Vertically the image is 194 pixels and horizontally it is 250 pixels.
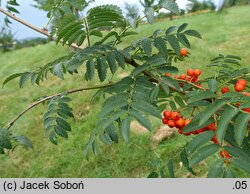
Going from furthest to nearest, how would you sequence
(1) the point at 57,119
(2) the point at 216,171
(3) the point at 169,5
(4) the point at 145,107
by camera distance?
(1) the point at 57,119 < (3) the point at 169,5 < (4) the point at 145,107 < (2) the point at 216,171

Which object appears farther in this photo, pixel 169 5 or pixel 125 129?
pixel 169 5

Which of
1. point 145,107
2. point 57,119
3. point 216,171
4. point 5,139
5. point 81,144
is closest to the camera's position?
point 216,171

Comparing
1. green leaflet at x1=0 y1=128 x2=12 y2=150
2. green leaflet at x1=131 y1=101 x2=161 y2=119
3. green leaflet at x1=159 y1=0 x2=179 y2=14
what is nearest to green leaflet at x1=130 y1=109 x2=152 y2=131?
green leaflet at x1=131 y1=101 x2=161 y2=119

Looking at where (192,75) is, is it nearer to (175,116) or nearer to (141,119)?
(175,116)

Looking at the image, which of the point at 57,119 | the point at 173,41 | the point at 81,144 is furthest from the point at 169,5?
the point at 81,144

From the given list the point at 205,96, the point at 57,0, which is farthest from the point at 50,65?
the point at 205,96

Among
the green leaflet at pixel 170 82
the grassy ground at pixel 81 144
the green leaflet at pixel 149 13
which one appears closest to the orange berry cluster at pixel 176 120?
the green leaflet at pixel 170 82

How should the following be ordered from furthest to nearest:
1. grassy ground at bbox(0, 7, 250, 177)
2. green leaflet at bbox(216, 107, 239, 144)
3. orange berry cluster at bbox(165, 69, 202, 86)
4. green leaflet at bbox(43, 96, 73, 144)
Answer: grassy ground at bbox(0, 7, 250, 177)
green leaflet at bbox(43, 96, 73, 144)
orange berry cluster at bbox(165, 69, 202, 86)
green leaflet at bbox(216, 107, 239, 144)

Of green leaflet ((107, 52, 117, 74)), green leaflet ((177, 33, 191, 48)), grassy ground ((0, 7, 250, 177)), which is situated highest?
grassy ground ((0, 7, 250, 177))

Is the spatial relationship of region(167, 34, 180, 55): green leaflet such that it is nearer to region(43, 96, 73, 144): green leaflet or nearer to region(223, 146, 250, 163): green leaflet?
region(223, 146, 250, 163): green leaflet

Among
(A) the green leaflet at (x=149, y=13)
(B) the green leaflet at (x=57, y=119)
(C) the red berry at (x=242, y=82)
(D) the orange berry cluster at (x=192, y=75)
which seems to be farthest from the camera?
(B) the green leaflet at (x=57, y=119)

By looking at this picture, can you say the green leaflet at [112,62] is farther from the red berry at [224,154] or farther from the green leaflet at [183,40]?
the red berry at [224,154]

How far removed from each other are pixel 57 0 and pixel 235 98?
0.89 meters

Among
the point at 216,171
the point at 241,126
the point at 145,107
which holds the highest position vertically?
the point at 145,107
